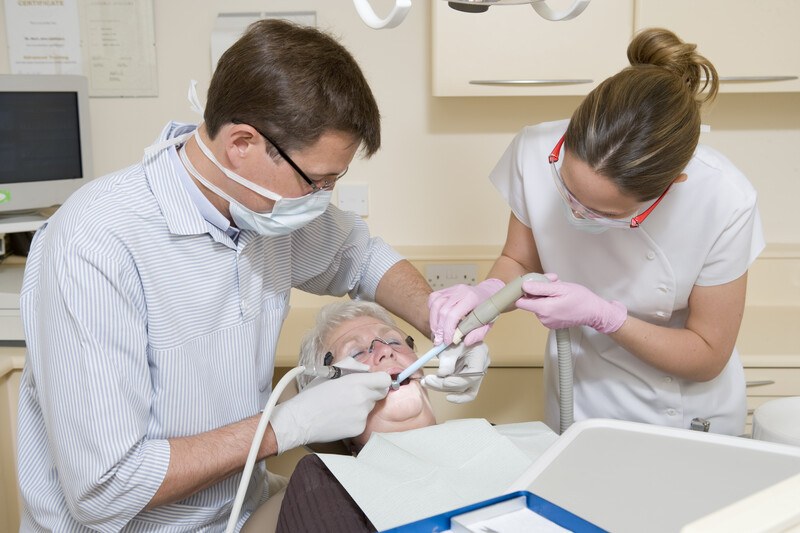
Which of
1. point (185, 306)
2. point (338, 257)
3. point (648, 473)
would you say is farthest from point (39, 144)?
point (648, 473)

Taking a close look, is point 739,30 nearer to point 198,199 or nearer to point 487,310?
point 487,310

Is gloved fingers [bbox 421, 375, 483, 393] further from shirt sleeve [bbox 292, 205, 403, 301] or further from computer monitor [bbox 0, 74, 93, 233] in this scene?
computer monitor [bbox 0, 74, 93, 233]

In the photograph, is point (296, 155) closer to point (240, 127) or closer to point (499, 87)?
point (240, 127)

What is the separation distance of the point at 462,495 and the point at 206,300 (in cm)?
54

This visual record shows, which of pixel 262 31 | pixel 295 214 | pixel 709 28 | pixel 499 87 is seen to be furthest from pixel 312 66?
pixel 709 28

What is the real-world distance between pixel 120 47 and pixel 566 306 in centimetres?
175

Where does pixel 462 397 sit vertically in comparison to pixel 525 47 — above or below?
below

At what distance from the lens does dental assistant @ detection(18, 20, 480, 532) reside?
1.17m

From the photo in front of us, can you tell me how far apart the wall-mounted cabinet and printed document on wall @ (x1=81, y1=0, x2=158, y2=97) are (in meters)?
Answer: 0.97

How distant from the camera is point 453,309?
1466mm

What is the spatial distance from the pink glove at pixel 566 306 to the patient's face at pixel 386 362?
11.8 inches

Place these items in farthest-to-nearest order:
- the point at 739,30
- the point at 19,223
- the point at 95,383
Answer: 1. the point at 19,223
2. the point at 739,30
3. the point at 95,383

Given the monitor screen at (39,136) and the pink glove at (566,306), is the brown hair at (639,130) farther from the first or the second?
the monitor screen at (39,136)

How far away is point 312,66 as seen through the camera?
123cm
